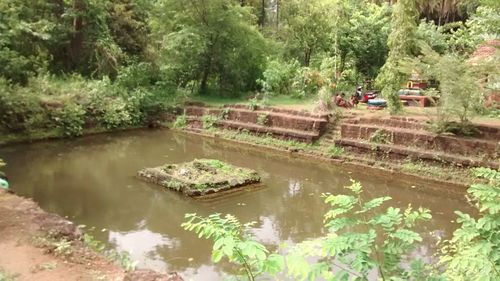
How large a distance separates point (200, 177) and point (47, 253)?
433 cm

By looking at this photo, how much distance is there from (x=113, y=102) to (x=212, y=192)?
850 centimetres

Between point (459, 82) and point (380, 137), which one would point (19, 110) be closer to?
point (380, 137)

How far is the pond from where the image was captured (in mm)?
7125

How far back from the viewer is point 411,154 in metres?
11.2

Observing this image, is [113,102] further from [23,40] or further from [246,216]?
[246,216]

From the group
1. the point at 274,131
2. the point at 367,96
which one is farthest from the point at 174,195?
the point at 367,96

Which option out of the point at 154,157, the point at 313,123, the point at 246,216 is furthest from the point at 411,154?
the point at 154,157

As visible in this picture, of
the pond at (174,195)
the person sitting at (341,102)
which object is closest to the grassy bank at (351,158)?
the pond at (174,195)

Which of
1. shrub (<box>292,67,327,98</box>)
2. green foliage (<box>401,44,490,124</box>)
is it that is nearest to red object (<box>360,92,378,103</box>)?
shrub (<box>292,67,327,98</box>)

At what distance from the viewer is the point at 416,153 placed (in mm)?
11164

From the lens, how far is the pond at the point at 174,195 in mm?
7125

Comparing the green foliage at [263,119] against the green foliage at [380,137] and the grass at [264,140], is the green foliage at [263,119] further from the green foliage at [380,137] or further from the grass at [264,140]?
the green foliage at [380,137]

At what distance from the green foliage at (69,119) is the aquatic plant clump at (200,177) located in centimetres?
554

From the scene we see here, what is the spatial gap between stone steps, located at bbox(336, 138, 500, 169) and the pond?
2.39 feet
